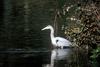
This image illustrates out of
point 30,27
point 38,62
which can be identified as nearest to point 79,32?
point 38,62

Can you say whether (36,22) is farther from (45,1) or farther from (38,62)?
(38,62)

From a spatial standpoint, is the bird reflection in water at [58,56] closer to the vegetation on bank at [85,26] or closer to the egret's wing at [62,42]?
the egret's wing at [62,42]

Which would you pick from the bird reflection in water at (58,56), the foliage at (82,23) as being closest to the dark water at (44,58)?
the bird reflection in water at (58,56)

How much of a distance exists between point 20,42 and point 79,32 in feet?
8.56

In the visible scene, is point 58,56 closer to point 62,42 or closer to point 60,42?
point 62,42

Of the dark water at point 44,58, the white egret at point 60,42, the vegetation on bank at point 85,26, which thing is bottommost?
the dark water at point 44,58

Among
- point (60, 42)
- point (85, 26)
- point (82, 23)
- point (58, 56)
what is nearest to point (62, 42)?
point (60, 42)

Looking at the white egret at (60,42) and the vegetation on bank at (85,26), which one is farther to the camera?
the white egret at (60,42)

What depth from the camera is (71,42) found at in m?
10.9

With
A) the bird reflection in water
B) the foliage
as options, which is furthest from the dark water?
the foliage

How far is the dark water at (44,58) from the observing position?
9133mm

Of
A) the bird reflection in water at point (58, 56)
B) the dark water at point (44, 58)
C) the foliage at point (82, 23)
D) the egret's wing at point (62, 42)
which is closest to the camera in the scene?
the dark water at point (44, 58)

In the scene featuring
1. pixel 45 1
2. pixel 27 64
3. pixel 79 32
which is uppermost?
pixel 45 1

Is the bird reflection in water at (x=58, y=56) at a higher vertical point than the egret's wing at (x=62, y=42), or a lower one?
lower
